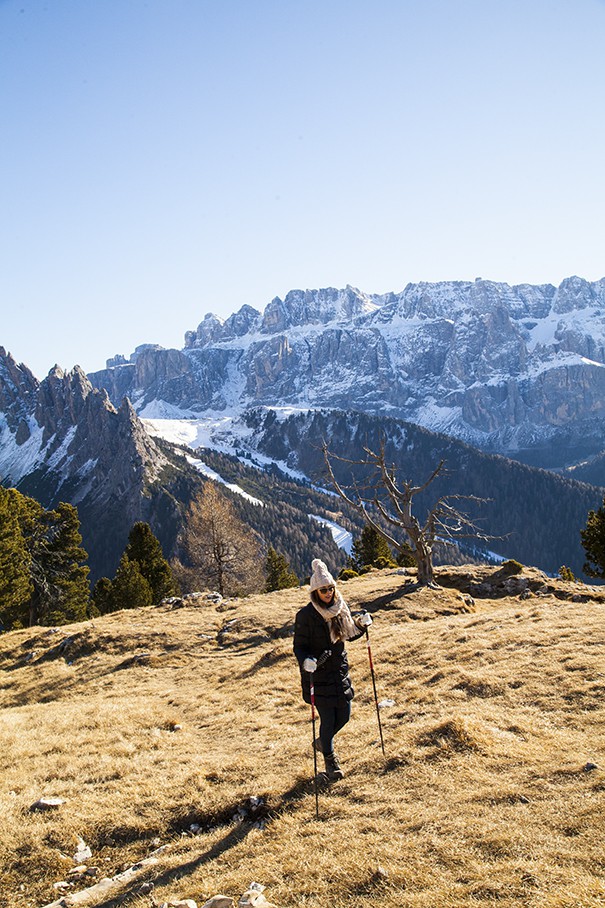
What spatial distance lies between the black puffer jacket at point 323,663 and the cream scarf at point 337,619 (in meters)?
0.10

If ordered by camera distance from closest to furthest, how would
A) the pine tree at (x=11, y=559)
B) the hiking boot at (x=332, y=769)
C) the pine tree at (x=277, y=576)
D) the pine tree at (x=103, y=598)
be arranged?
the hiking boot at (x=332, y=769), the pine tree at (x=11, y=559), the pine tree at (x=103, y=598), the pine tree at (x=277, y=576)

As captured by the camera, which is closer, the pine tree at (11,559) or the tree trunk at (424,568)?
the tree trunk at (424,568)

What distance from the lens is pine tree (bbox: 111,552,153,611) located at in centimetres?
4997

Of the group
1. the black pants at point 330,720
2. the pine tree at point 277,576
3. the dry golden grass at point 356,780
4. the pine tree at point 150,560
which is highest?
the black pants at point 330,720

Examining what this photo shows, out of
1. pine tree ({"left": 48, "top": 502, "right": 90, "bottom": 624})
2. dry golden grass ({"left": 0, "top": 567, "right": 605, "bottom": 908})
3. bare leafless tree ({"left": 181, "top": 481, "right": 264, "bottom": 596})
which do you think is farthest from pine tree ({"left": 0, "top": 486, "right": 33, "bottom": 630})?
dry golden grass ({"left": 0, "top": 567, "right": 605, "bottom": 908})

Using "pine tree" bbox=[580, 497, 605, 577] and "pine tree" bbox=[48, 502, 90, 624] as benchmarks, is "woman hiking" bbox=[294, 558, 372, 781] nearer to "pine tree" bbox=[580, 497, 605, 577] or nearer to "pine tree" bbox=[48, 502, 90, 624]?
"pine tree" bbox=[580, 497, 605, 577]

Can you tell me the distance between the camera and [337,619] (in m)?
9.31

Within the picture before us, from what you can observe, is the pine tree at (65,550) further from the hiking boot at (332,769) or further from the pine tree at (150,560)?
the hiking boot at (332,769)

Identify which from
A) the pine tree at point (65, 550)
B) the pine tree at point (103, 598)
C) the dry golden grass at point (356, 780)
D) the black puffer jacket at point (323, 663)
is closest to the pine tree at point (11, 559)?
the pine tree at point (65, 550)

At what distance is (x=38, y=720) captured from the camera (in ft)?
52.0

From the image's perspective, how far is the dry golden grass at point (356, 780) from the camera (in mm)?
5973

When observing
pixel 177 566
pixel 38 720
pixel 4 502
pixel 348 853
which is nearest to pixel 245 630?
pixel 38 720

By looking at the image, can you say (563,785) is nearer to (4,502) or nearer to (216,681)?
(216,681)

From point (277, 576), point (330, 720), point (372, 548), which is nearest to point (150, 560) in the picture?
point (277, 576)
